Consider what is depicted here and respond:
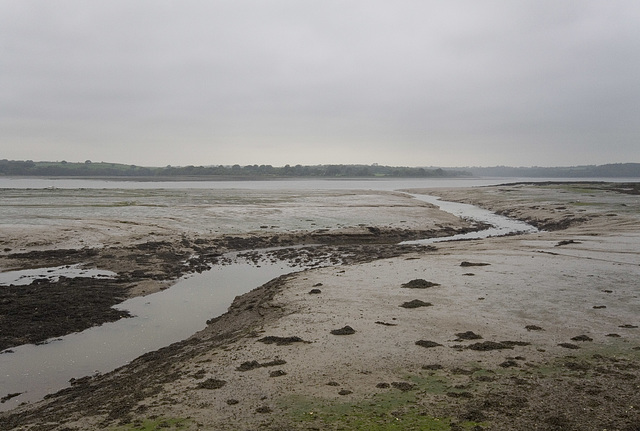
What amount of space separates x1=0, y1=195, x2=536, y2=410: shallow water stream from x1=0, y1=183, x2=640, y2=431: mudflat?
3.22 ft

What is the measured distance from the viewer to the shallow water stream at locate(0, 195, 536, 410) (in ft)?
41.1

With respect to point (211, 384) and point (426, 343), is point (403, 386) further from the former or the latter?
point (211, 384)

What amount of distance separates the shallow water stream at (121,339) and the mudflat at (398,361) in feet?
3.22

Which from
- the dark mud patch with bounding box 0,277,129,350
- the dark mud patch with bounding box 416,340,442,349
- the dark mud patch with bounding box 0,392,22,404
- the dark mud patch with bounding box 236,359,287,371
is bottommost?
the dark mud patch with bounding box 0,392,22,404

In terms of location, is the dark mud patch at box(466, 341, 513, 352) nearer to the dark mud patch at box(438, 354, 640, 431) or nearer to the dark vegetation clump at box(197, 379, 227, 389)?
the dark mud patch at box(438, 354, 640, 431)

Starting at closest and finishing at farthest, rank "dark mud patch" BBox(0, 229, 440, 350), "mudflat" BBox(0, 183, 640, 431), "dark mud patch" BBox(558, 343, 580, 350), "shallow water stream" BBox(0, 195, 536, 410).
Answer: "mudflat" BBox(0, 183, 640, 431) → "dark mud patch" BBox(558, 343, 580, 350) → "shallow water stream" BBox(0, 195, 536, 410) → "dark mud patch" BBox(0, 229, 440, 350)

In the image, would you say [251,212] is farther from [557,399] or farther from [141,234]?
[557,399]

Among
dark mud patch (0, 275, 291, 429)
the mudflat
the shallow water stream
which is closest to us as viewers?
the mudflat

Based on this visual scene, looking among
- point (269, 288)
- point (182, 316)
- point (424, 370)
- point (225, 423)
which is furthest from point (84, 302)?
point (424, 370)

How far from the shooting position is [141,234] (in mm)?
35906

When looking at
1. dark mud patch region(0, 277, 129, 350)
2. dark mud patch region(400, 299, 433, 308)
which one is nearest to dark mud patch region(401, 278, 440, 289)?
dark mud patch region(400, 299, 433, 308)

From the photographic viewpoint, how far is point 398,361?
11.4 m

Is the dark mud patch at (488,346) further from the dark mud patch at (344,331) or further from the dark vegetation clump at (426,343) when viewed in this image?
the dark mud patch at (344,331)

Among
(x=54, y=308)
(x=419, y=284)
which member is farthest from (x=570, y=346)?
(x=54, y=308)
